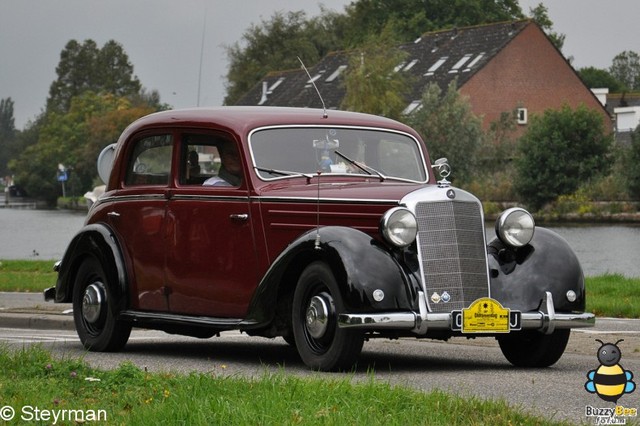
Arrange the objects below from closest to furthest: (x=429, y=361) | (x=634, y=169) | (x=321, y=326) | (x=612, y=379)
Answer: (x=612, y=379) < (x=321, y=326) < (x=429, y=361) < (x=634, y=169)

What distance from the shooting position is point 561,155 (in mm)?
65125

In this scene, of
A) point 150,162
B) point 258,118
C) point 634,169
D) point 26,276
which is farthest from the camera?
point 634,169

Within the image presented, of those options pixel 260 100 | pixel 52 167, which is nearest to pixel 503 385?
pixel 260 100

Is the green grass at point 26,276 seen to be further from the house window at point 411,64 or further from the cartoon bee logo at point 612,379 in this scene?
the house window at point 411,64

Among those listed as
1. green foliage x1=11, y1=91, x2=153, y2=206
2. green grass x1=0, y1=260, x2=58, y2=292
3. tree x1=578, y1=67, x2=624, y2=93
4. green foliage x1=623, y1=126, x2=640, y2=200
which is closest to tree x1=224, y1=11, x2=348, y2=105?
green foliage x1=11, y1=91, x2=153, y2=206

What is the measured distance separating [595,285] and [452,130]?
49.3 meters

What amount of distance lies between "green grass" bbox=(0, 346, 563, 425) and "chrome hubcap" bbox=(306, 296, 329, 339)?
5.52 feet

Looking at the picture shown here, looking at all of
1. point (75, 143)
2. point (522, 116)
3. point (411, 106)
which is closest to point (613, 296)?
point (411, 106)

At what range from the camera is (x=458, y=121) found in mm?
68875

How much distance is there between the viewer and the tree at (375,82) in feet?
234

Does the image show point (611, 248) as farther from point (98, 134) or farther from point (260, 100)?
point (98, 134)

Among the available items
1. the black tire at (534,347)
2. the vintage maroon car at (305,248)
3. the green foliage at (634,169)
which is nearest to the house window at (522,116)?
the green foliage at (634,169)

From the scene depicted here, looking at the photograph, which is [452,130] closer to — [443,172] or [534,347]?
[443,172]

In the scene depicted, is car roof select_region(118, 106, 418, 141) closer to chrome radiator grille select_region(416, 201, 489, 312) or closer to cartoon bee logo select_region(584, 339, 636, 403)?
chrome radiator grille select_region(416, 201, 489, 312)
